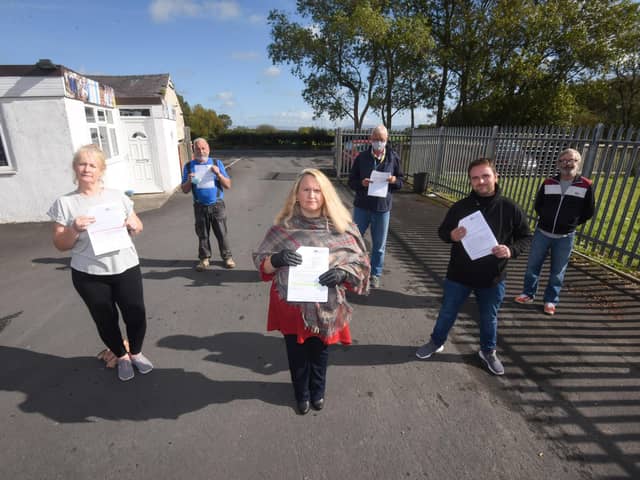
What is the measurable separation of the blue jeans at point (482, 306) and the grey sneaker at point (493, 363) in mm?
55

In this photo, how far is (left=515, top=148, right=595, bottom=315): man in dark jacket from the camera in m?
3.82

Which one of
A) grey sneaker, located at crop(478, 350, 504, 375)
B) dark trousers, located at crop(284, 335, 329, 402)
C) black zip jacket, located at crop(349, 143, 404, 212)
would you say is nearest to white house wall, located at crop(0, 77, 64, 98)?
black zip jacket, located at crop(349, 143, 404, 212)

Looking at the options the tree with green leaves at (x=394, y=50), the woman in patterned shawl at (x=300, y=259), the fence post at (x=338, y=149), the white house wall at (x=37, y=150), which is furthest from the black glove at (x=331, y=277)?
the tree with green leaves at (x=394, y=50)

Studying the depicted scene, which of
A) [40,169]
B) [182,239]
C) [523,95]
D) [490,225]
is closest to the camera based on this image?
[490,225]

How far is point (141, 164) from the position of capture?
11.8 meters

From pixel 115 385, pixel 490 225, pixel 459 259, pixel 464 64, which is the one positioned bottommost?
pixel 115 385

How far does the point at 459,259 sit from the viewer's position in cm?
294

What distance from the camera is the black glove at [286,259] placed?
7.22 feet

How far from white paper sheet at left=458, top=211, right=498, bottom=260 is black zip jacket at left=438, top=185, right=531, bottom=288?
3.1 inches

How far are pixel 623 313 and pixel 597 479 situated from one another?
2.82 metres

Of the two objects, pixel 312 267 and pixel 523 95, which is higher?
pixel 523 95

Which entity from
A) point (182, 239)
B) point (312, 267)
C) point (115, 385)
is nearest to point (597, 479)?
point (312, 267)

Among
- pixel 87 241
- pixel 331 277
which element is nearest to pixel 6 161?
pixel 87 241

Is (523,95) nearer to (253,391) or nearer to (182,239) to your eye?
(182,239)
